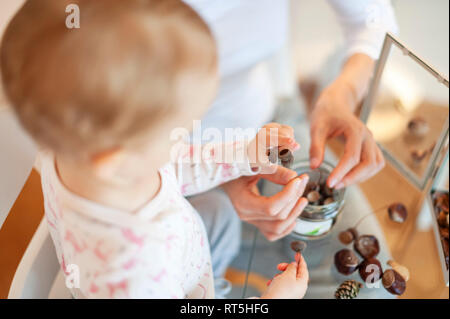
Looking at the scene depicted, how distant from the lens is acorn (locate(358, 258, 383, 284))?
0.57m

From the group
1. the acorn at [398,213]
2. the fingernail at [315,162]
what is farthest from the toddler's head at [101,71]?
the acorn at [398,213]

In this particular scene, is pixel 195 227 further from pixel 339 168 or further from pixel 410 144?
pixel 410 144

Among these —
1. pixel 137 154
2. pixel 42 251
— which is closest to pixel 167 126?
pixel 137 154

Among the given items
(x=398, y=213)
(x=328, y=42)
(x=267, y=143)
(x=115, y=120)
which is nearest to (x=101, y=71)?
(x=115, y=120)

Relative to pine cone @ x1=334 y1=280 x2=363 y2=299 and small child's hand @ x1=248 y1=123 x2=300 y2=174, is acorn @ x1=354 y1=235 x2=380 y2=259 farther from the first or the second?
small child's hand @ x1=248 y1=123 x2=300 y2=174

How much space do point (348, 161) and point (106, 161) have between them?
37 centimetres

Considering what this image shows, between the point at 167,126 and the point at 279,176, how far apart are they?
0.25 metres

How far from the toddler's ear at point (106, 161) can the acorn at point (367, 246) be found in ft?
1.24

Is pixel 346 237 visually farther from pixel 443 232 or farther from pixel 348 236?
pixel 443 232

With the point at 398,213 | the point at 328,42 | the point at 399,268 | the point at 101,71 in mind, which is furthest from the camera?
the point at 328,42

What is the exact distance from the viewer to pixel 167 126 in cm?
37

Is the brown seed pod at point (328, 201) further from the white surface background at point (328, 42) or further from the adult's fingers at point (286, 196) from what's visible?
the white surface background at point (328, 42)

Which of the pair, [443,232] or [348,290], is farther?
[443,232]

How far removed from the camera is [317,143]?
2.15ft
